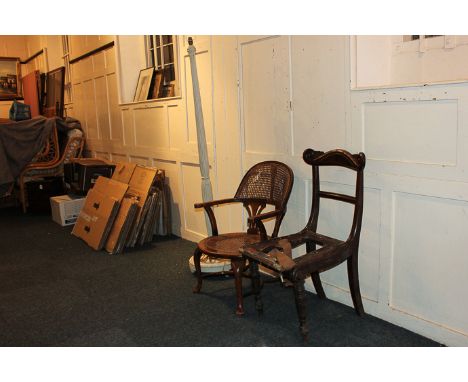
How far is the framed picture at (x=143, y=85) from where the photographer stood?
4738 millimetres

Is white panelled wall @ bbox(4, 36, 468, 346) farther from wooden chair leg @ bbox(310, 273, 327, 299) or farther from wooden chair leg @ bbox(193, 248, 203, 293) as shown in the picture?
wooden chair leg @ bbox(193, 248, 203, 293)

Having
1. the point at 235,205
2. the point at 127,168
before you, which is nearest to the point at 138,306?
the point at 235,205

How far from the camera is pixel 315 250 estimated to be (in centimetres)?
231

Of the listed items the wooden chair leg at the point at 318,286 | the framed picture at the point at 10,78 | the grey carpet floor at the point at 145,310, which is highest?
the framed picture at the point at 10,78

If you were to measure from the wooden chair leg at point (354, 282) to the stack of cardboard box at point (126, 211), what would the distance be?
2.06 metres

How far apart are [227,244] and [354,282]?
0.77m

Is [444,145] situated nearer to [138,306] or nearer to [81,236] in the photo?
[138,306]

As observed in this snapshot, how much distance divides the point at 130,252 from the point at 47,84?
4.92m

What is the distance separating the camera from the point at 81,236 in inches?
170

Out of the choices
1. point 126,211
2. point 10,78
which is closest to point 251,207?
point 126,211

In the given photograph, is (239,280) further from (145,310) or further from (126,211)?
(126,211)

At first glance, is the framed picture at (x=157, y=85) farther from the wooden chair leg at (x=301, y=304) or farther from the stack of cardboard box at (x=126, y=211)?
the wooden chair leg at (x=301, y=304)

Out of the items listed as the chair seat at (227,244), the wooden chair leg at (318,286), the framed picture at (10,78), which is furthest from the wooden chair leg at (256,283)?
the framed picture at (10,78)

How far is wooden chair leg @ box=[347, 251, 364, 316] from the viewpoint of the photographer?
2.39 meters
